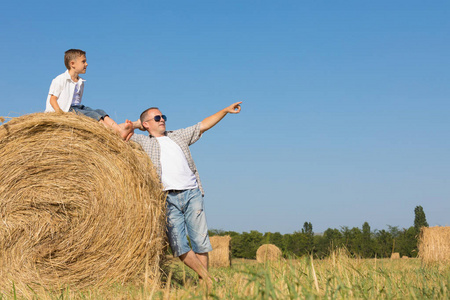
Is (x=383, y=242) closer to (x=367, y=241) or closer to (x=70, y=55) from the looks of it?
(x=367, y=241)

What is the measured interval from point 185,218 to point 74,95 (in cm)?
220

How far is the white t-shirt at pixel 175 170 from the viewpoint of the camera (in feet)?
20.0

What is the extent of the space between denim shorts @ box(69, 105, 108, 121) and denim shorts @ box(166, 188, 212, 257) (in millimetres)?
1340

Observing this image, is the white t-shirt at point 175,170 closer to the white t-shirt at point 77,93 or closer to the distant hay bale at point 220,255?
the white t-shirt at point 77,93

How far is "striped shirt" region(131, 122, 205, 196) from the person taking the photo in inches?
244

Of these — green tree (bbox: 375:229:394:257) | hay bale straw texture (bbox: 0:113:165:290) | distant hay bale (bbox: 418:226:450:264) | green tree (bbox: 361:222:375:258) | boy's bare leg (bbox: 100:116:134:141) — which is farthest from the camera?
green tree (bbox: 361:222:375:258)

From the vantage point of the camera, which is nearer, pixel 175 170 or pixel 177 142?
pixel 175 170

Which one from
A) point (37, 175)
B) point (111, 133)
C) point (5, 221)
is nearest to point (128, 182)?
point (111, 133)

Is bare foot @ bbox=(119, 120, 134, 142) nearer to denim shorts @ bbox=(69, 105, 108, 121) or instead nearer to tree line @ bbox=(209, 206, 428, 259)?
denim shorts @ bbox=(69, 105, 108, 121)

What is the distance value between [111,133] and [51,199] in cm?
106

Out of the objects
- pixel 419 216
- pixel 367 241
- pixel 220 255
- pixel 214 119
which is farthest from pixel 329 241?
pixel 214 119

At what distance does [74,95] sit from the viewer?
6.43 meters

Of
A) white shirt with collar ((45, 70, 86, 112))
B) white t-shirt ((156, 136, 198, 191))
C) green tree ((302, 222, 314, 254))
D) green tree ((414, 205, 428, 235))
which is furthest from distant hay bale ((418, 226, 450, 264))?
green tree ((414, 205, 428, 235))

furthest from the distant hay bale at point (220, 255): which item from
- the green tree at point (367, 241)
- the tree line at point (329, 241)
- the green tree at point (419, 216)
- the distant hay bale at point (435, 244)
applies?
the green tree at point (419, 216)
